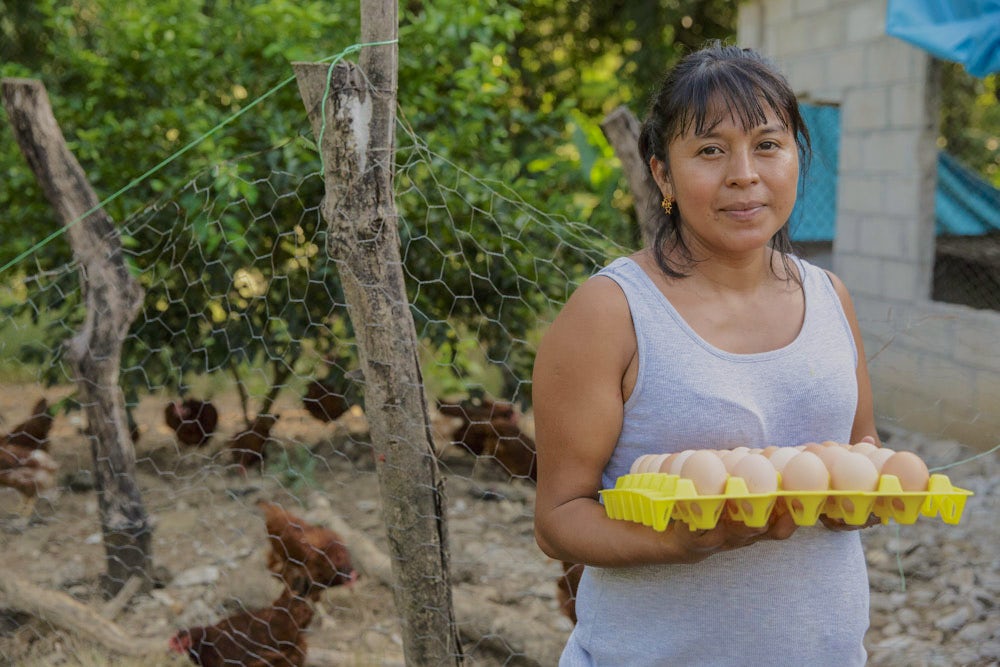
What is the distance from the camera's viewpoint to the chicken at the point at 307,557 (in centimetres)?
317

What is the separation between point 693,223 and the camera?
141 cm

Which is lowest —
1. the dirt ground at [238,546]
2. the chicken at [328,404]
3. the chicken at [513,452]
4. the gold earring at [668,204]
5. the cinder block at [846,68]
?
the dirt ground at [238,546]

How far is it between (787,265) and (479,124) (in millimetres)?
2997

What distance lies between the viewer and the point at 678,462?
123 cm

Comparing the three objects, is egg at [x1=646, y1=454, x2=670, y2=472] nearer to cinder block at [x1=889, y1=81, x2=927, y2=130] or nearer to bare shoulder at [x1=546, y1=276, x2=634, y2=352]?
bare shoulder at [x1=546, y1=276, x2=634, y2=352]

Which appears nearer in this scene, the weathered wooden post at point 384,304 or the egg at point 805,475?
the egg at point 805,475

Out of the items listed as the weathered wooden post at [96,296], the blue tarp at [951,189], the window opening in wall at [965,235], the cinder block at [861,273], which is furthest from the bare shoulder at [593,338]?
the window opening in wall at [965,235]

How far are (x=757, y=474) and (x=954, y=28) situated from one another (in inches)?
161

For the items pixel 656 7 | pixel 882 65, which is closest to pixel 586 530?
pixel 882 65

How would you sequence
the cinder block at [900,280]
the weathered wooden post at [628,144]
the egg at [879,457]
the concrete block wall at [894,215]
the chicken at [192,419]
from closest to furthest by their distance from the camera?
1. the egg at [879,457]
2. the weathered wooden post at [628,144]
3. the chicken at [192,419]
4. the concrete block wall at [894,215]
5. the cinder block at [900,280]

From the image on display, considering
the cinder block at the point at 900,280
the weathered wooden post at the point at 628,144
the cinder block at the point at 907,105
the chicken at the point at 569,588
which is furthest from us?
the cinder block at the point at 900,280

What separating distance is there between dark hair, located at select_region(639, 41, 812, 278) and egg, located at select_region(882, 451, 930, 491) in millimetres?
384

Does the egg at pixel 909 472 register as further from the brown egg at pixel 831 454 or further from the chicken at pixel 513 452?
the chicken at pixel 513 452

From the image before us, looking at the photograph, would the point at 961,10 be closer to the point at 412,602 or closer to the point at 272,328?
the point at 272,328
